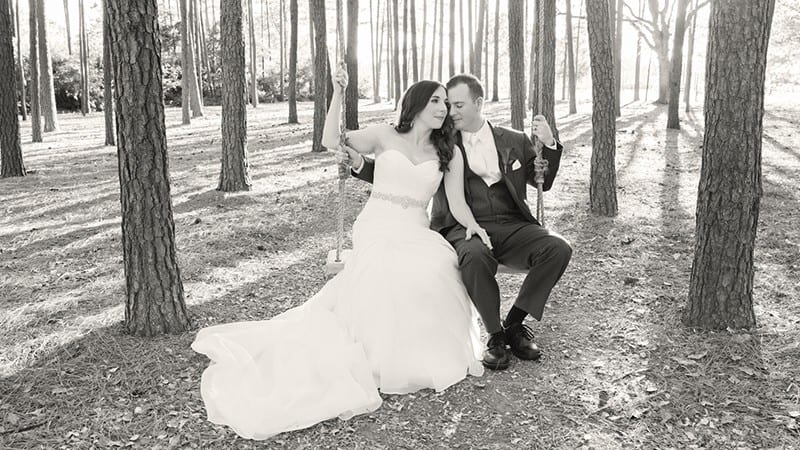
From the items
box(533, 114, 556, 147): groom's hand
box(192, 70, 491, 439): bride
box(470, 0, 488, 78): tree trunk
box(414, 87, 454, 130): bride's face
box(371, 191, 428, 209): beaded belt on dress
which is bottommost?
box(192, 70, 491, 439): bride

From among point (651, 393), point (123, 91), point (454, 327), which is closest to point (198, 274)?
point (123, 91)

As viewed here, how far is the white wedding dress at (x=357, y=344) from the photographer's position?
3658 mm

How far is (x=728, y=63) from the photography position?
4.16 m

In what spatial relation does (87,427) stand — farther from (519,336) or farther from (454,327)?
(519,336)

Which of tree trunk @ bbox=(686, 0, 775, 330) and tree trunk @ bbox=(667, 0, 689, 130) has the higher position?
tree trunk @ bbox=(667, 0, 689, 130)

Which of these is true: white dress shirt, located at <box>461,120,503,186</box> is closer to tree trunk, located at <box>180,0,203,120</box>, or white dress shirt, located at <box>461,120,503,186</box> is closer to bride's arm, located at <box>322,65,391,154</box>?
bride's arm, located at <box>322,65,391,154</box>

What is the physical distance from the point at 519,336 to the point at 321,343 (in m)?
1.48

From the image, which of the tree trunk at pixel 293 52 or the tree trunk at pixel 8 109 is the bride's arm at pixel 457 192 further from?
the tree trunk at pixel 293 52

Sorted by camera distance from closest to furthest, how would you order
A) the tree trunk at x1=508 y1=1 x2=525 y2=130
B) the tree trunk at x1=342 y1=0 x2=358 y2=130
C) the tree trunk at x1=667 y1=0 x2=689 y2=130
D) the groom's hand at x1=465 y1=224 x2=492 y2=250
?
the groom's hand at x1=465 y1=224 x2=492 y2=250 < the tree trunk at x1=508 y1=1 x2=525 y2=130 < the tree trunk at x1=342 y1=0 x2=358 y2=130 < the tree trunk at x1=667 y1=0 x2=689 y2=130

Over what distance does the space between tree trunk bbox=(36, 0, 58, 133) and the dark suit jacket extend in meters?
15.9

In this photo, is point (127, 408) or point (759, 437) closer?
point (759, 437)

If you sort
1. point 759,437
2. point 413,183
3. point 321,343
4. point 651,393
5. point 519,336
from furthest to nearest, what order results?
point 413,183 < point 519,336 < point 321,343 < point 651,393 < point 759,437

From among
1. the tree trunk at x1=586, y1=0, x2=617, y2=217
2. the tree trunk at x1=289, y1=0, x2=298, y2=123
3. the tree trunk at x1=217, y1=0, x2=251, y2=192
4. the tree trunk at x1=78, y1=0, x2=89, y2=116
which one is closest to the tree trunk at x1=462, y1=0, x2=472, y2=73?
the tree trunk at x1=289, y1=0, x2=298, y2=123

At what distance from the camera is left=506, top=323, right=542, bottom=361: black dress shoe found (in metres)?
4.33
